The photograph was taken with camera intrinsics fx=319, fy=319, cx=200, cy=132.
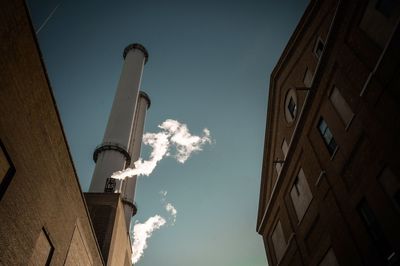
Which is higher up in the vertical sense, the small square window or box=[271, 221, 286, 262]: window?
the small square window

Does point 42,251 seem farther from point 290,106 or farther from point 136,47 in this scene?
point 136,47

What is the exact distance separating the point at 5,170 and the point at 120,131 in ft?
63.5

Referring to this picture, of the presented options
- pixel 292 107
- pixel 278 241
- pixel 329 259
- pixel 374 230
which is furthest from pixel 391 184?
pixel 278 241

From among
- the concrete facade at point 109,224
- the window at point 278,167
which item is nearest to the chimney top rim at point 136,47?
the concrete facade at point 109,224

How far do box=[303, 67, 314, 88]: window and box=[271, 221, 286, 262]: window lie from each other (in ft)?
22.8

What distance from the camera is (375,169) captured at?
874 cm

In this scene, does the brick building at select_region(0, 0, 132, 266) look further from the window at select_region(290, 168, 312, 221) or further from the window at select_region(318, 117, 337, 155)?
the window at select_region(318, 117, 337, 155)

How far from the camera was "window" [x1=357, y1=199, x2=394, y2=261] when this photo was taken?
8.23 m

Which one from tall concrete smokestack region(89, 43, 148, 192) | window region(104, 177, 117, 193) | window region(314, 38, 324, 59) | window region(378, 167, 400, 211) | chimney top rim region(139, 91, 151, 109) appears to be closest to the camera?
window region(378, 167, 400, 211)

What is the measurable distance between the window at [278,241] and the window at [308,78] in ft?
22.8

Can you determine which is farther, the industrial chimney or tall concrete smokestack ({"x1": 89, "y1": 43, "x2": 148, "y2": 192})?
tall concrete smokestack ({"x1": 89, "y1": 43, "x2": 148, "y2": 192})

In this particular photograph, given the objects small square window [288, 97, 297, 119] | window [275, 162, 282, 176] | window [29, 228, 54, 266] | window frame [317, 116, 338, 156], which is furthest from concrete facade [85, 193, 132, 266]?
window frame [317, 116, 338, 156]

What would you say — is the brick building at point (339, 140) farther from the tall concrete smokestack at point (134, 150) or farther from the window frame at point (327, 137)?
the tall concrete smokestack at point (134, 150)

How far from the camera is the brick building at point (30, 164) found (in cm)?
734
